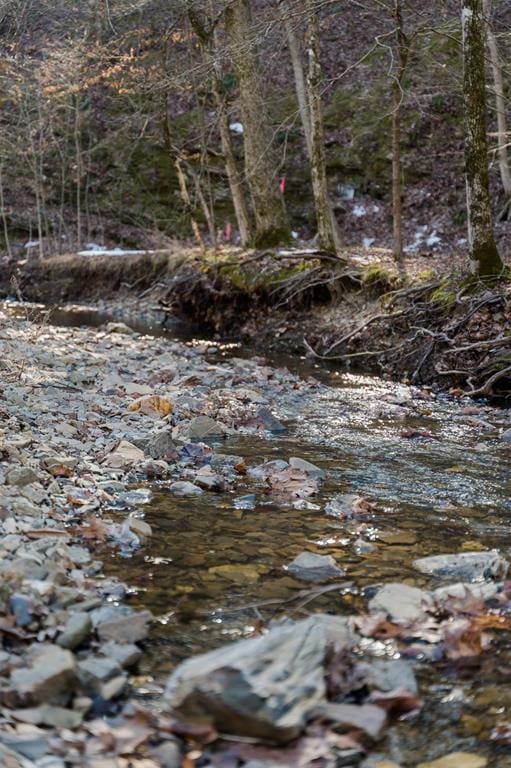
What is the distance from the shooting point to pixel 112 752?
254 centimetres

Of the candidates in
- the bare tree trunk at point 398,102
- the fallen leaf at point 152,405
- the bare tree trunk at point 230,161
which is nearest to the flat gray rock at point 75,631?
the fallen leaf at point 152,405

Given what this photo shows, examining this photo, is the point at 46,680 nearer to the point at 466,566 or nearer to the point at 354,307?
the point at 466,566

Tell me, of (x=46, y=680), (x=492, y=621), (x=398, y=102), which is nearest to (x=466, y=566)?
(x=492, y=621)

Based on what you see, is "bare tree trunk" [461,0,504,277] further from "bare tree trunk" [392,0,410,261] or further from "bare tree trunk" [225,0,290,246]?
"bare tree trunk" [225,0,290,246]

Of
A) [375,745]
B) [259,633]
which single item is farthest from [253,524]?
[375,745]

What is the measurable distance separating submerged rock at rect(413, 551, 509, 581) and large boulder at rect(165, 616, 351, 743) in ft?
4.51

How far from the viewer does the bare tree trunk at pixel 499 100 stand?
13453 millimetres

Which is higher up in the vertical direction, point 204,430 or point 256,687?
point 256,687

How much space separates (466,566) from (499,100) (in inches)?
529

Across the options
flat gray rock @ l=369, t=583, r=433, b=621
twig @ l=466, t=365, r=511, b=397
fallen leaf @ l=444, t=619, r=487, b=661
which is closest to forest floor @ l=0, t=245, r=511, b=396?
twig @ l=466, t=365, r=511, b=397

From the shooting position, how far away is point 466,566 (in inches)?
159

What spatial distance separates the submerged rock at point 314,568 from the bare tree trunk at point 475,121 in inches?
271

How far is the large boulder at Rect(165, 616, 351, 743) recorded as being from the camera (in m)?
2.58

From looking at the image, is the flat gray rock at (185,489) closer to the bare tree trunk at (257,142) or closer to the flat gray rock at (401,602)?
the flat gray rock at (401,602)
